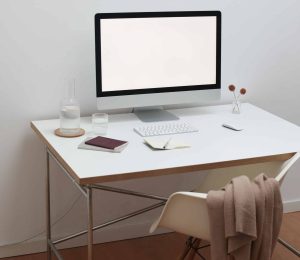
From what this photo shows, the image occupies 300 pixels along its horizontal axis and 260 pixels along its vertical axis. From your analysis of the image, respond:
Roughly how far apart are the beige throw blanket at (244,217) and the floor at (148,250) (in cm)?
98

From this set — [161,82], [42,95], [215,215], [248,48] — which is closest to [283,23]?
[248,48]

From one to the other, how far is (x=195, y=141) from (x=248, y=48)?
0.85 meters

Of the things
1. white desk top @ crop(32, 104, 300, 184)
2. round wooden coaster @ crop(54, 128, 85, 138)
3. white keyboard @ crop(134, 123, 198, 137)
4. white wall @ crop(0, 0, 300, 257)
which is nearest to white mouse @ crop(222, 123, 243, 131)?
white desk top @ crop(32, 104, 300, 184)

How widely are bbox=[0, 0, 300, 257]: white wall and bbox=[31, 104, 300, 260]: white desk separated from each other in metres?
0.16

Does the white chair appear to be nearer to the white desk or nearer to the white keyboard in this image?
the white desk

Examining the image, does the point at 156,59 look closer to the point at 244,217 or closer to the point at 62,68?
the point at 62,68

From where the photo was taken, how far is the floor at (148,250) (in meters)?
3.24

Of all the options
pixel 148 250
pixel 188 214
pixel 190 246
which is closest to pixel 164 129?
pixel 190 246

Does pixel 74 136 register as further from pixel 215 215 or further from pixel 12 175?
pixel 215 215

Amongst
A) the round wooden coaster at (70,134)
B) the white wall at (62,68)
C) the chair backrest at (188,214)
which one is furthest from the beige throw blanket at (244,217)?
the white wall at (62,68)

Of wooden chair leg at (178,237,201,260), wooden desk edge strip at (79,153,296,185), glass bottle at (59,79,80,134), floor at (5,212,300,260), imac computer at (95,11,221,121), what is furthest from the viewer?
floor at (5,212,300,260)

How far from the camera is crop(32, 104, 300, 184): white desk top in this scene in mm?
2402

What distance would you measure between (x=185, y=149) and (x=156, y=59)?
20.8 inches

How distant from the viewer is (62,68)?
3008mm
